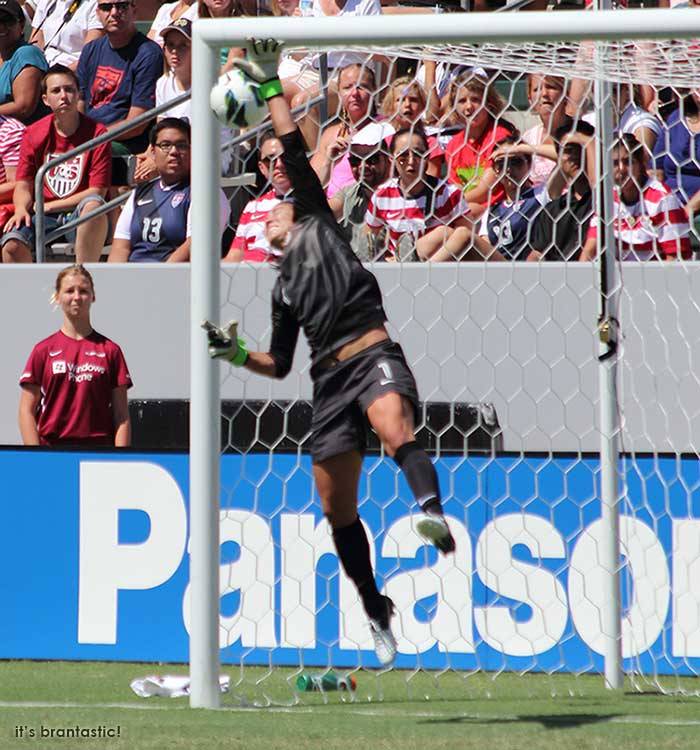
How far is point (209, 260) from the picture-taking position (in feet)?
19.7

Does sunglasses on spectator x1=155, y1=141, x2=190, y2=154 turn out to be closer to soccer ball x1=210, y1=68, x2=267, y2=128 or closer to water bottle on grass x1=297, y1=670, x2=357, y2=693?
soccer ball x1=210, y1=68, x2=267, y2=128

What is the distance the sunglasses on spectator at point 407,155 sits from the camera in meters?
8.02

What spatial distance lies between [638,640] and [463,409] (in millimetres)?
1502

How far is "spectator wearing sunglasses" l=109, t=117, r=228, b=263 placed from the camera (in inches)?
366

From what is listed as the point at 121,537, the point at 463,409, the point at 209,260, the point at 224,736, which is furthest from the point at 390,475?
the point at 224,736

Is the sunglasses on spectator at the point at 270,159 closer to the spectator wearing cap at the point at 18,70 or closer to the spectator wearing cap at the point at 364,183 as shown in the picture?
the spectator wearing cap at the point at 364,183

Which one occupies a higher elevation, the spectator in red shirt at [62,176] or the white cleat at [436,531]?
the spectator in red shirt at [62,176]

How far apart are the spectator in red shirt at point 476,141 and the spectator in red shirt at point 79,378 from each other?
7.13 ft

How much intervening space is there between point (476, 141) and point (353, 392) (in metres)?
3.07

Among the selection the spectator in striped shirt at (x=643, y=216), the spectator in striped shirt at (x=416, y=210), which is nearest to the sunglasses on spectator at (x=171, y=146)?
the spectator in striped shirt at (x=416, y=210)

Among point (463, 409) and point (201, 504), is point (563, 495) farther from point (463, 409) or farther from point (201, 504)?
point (201, 504)

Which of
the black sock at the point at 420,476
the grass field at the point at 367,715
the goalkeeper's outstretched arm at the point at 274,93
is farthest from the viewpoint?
the goalkeeper's outstretched arm at the point at 274,93

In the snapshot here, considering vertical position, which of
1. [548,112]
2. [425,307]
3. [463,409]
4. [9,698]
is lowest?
[9,698]

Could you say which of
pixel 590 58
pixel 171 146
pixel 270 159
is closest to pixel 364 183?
pixel 270 159
